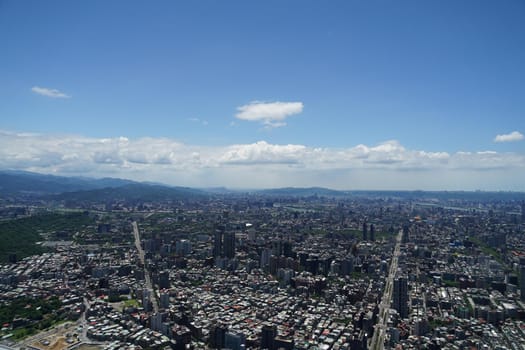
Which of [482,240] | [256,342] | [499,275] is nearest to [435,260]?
[499,275]

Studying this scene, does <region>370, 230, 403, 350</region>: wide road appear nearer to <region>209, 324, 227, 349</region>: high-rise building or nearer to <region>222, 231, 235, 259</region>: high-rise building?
<region>209, 324, 227, 349</region>: high-rise building

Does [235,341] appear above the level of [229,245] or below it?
below

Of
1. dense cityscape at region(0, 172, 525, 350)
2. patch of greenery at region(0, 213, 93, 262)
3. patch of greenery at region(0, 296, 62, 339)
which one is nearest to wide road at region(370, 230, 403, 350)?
dense cityscape at region(0, 172, 525, 350)

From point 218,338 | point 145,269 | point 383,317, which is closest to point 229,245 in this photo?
point 145,269

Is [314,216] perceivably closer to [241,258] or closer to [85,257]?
[241,258]

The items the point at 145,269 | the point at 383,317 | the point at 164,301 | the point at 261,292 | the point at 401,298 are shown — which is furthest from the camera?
the point at 145,269

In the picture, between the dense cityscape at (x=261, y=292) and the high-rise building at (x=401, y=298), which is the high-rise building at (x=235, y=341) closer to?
the dense cityscape at (x=261, y=292)

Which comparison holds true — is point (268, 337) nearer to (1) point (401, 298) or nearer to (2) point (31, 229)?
(1) point (401, 298)
